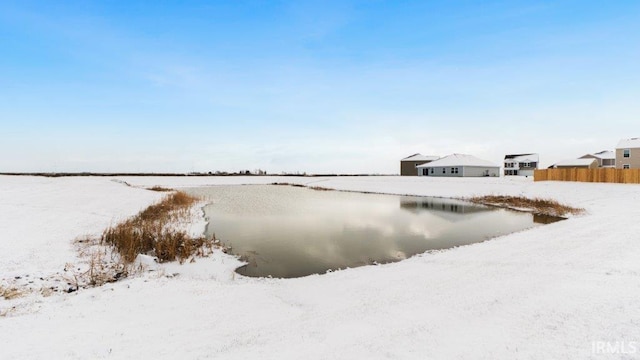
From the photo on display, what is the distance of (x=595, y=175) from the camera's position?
38.4 m

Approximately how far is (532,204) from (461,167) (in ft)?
149

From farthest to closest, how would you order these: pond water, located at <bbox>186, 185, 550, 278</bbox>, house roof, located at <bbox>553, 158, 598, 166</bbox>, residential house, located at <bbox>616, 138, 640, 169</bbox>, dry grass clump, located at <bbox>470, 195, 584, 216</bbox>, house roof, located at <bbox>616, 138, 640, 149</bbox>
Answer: house roof, located at <bbox>553, 158, 598, 166</bbox>, house roof, located at <bbox>616, 138, 640, 149</bbox>, residential house, located at <bbox>616, 138, 640, 169</bbox>, dry grass clump, located at <bbox>470, 195, 584, 216</bbox>, pond water, located at <bbox>186, 185, 550, 278</bbox>

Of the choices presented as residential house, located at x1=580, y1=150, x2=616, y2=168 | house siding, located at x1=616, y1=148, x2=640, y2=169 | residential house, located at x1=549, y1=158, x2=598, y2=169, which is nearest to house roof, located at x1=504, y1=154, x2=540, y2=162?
residential house, located at x1=549, y1=158, x2=598, y2=169

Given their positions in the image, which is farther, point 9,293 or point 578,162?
point 578,162

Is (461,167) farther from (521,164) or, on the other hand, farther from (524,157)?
(524,157)

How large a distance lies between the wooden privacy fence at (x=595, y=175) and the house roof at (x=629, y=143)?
22.6 m

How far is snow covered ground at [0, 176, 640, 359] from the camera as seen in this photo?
5.00 metres

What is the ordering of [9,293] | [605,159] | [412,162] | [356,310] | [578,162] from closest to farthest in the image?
[356,310]
[9,293]
[578,162]
[605,159]
[412,162]

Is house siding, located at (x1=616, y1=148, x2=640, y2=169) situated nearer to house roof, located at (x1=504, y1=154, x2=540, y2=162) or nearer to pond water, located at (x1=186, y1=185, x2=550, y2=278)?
house roof, located at (x1=504, y1=154, x2=540, y2=162)

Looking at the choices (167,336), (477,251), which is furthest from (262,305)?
(477,251)

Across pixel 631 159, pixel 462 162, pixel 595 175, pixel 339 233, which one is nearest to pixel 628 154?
pixel 631 159

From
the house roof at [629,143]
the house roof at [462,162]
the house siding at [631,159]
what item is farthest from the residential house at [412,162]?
the house siding at [631,159]

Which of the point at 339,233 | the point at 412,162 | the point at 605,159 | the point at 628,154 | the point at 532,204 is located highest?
the point at 605,159

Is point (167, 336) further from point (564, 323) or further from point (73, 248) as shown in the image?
point (73, 248)
